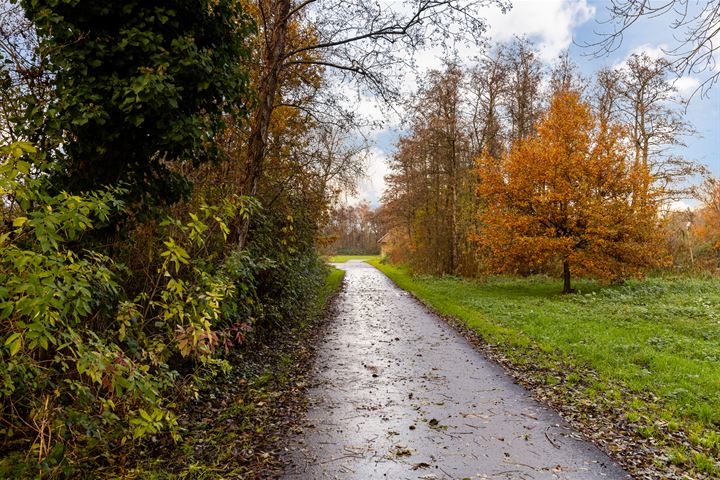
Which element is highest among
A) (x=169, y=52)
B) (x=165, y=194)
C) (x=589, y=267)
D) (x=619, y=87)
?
(x=619, y=87)

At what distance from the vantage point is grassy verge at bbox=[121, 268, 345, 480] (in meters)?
3.99

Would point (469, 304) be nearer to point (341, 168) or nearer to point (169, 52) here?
point (341, 168)

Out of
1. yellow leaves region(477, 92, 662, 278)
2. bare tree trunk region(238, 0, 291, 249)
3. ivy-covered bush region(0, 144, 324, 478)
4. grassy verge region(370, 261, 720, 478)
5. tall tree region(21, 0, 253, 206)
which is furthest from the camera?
yellow leaves region(477, 92, 662, 278)

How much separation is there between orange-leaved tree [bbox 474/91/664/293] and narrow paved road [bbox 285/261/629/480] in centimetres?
863

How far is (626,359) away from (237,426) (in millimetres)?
6370

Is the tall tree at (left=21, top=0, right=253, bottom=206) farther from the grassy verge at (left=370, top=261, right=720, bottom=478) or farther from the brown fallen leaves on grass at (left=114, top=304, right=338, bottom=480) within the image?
the grassy verge at (left=370, top=261, right=720, bottom=478)

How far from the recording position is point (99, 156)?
4555 mm

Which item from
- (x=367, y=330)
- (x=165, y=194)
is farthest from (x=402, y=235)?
(x=165, y=194)

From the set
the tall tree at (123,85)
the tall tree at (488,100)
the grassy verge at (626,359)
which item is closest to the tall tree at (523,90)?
the tall tree at (488,100)

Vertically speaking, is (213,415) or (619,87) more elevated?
(619,87)

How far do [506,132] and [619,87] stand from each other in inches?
241

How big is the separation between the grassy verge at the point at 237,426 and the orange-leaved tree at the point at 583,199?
1127 cm

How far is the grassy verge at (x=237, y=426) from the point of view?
399 centimetres

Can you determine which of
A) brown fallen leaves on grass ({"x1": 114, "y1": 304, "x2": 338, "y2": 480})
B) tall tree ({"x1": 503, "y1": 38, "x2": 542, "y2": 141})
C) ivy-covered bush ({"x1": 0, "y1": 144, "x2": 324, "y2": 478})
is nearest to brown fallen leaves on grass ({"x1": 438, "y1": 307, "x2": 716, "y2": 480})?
brown fallen leaves on grass ({"x1": 114, "y1": 304, "x2": 338, "y2": 480})
